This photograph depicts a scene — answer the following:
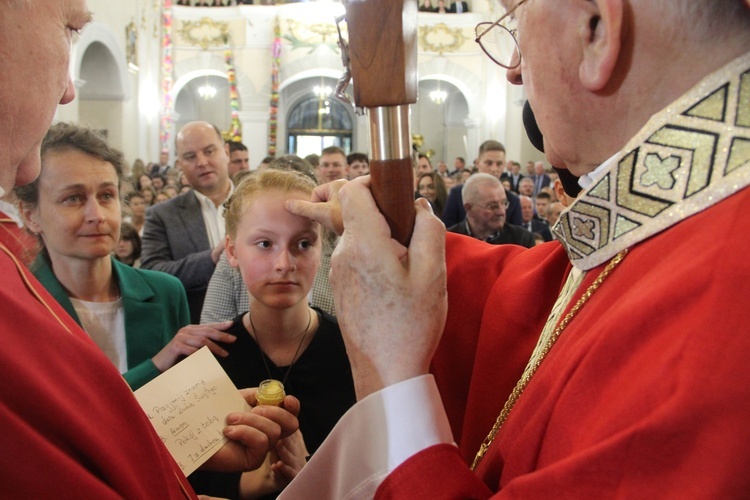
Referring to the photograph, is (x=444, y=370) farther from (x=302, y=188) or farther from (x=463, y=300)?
(x=302, y=188)

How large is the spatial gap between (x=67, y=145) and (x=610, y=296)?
5.50 ft

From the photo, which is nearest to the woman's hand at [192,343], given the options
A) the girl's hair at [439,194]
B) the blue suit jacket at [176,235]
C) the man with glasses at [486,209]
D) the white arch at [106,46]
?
the blue suit jacket at [176,235]

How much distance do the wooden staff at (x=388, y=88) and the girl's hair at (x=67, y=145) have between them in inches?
52.2

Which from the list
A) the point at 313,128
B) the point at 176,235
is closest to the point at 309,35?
the point at 313,128

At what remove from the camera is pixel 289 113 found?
19016 mm

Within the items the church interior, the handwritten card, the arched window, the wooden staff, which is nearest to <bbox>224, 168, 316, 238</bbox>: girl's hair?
the handwritten card

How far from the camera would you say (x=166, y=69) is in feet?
46.3

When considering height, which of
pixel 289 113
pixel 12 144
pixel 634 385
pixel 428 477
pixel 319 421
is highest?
pixel 289 113

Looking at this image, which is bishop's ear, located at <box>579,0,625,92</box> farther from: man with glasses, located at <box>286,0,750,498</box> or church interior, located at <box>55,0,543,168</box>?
church interior, located at <box>55,0,543,168</box>

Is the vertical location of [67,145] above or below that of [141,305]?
above

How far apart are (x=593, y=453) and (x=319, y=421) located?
1109 millimetres

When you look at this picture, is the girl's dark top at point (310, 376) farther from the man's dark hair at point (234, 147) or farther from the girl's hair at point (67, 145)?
the man's dark hair at point (234, 147)

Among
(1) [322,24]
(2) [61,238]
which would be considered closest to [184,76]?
Result: (1) [322,24]

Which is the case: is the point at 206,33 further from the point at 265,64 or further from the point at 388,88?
the point at 388,88
